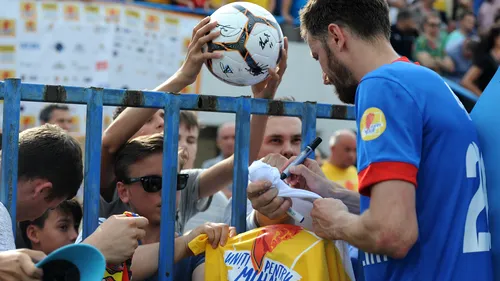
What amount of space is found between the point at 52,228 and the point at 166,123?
5.22ft

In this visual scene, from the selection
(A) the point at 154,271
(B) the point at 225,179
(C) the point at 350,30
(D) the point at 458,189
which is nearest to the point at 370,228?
(D) the point at 458,189

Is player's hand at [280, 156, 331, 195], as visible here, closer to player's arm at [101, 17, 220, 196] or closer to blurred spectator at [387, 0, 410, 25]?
player's arm at [101, 17, 220, 196]

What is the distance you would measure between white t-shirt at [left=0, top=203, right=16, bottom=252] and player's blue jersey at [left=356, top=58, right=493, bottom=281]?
1.22 metres

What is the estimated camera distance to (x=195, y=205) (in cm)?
479

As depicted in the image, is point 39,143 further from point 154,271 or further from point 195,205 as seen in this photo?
point 195,205

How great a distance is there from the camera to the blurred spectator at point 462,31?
40.3 ft

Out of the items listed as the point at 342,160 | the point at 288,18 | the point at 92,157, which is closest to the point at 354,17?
the point at 92,157

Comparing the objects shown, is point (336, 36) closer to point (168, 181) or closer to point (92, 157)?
point (168, 181)

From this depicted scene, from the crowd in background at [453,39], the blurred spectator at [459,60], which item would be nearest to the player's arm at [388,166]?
the crowd in background at [453,39]

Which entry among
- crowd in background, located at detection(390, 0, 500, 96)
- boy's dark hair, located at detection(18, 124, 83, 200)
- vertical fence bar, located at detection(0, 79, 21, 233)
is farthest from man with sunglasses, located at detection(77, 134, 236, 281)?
crowd in background, located at detection(390, 0, 500, 96)

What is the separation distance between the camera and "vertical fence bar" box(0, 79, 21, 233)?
119 inches

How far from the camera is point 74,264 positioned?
8.41 feet

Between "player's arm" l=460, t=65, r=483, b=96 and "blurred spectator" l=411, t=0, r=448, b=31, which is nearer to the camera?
"player's arm" l=460, t=65, r=483, b=96

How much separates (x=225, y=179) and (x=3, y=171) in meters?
1.58
